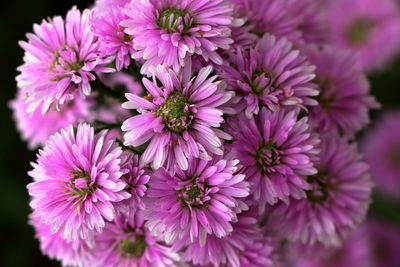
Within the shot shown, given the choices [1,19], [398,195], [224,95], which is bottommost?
[398,195]

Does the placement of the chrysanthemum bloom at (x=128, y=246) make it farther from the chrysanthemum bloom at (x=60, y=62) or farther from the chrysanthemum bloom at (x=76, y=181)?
the chrysanthemum bloom at (x=60, y=62)

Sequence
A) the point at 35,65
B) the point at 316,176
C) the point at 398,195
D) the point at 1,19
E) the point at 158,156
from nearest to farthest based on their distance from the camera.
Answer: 1. the point at 158,156
2. the point at 35,65
3. the point at 316,176
4. the point at 398,195
5. the point at 1,19

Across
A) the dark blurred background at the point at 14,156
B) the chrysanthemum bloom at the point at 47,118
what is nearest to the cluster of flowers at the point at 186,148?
the chrysanthemum bloom at the point at 47,118

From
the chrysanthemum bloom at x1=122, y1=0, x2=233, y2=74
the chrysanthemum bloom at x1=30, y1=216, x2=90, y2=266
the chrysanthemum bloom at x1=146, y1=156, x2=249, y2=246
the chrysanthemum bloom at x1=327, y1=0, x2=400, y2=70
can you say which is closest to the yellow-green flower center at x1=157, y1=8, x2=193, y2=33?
the chrysanthemum bloom at x1=122, y1=0, x2=233, y2=74

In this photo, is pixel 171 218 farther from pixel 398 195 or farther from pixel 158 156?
pixel 398 195

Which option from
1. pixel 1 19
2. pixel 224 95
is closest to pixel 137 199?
pixel 224 95

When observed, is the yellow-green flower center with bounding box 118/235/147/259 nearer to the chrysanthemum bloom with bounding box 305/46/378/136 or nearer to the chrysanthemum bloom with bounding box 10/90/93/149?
the chrysanthemum bloom with bounding box 10/90/93/149
